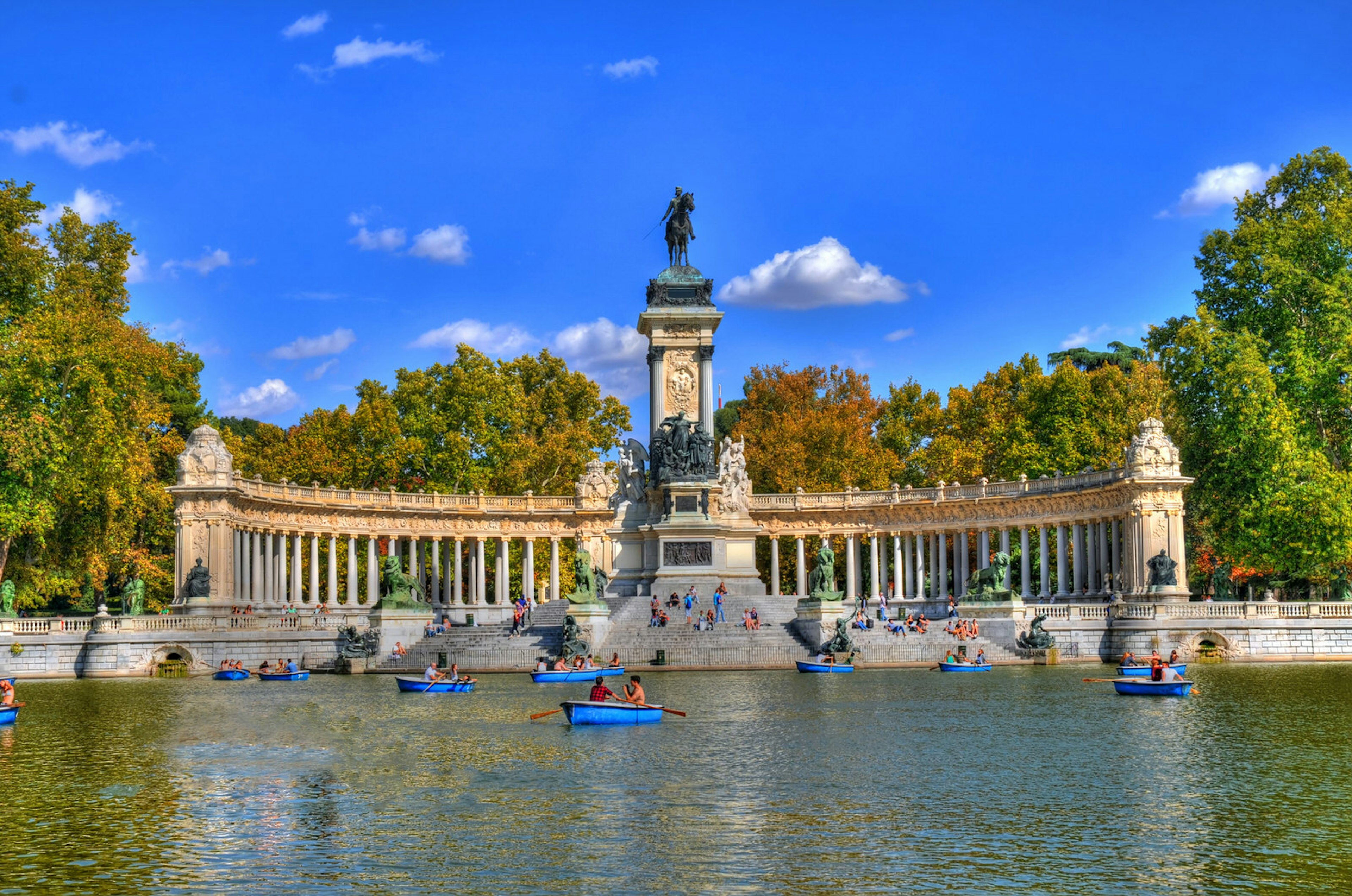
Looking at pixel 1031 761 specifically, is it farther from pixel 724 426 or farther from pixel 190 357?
pixel 724 426

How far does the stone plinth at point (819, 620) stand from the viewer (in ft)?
153

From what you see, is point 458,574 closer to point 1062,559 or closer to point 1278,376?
point 1062,559

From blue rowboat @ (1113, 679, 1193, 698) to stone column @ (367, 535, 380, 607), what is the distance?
44.8 metres

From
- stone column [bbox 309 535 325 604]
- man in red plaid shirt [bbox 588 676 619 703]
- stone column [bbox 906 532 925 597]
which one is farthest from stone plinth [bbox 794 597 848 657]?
stone column [bbox 309 535 325 604]

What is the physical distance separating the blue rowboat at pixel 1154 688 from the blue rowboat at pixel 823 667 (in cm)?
1021

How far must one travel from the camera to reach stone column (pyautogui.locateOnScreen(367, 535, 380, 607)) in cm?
7112

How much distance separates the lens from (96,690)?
131 feet

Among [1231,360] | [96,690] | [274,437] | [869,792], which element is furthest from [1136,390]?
[869,792]

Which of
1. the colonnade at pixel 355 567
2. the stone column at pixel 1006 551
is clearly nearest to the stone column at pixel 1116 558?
the stone column at pixel 1006 551

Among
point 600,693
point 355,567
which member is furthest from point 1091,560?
point 600,693

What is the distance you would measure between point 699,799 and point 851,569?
56.6 m

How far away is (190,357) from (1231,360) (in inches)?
2104

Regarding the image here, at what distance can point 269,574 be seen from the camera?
219 ft

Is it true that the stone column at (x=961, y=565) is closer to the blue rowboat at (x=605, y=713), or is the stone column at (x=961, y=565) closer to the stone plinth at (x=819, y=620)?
the stone plinth at (x=819, y=620)
